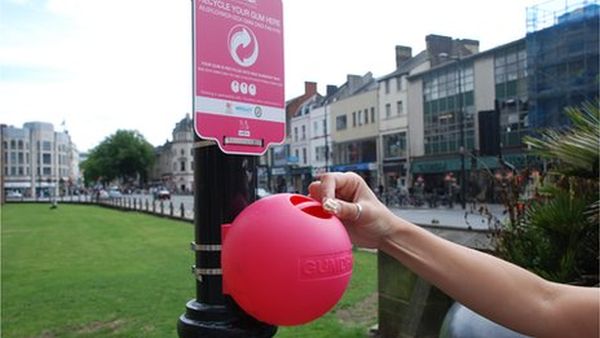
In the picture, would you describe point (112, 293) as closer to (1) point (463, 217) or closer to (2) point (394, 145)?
(1) point (463, 217)

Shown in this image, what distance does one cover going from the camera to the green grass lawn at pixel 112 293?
6090 mm

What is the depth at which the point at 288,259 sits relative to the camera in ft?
5.01

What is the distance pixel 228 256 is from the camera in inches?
65.6

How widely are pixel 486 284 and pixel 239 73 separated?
119 cm

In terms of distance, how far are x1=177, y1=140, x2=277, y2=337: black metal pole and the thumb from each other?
62 cm

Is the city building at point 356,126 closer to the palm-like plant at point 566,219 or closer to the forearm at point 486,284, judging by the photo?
the palm-like plant at point 566,219

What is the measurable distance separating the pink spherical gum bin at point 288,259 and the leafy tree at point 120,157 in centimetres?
9705

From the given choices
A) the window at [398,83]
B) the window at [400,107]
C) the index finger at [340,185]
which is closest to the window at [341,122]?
the window at [400,107]

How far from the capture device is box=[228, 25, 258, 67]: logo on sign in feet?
6.79

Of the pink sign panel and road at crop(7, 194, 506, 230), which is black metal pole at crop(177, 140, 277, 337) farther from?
road at crop(7, 194, 506, 230)

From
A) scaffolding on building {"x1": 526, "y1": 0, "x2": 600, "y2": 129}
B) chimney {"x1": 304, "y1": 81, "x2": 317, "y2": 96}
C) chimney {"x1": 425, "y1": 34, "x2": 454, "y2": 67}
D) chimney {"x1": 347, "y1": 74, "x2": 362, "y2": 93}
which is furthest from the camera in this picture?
chimney {"x1": 304, "y1": 81, "x2": 317, "y2": 96}

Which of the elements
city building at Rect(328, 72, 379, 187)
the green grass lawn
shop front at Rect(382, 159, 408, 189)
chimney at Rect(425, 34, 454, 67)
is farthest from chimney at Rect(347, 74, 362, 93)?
the green grass lawn

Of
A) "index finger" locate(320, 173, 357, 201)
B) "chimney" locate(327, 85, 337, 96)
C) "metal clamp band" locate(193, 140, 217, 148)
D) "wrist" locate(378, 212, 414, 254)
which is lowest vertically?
"wrist" locate(378, 212, 414, 254)

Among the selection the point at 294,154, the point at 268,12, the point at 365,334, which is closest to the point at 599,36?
the point at 365,334
